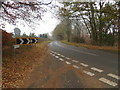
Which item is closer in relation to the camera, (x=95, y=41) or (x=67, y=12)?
(x=67, y=12)

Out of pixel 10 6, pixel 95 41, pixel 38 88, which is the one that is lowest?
pixel 38 88

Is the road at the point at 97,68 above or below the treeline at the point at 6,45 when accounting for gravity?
below

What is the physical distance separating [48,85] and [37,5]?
5507 millimetres

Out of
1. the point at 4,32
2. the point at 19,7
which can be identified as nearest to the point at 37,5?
the point at 19,7

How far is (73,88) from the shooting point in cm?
290

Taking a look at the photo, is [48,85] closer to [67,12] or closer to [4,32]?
[4,32]

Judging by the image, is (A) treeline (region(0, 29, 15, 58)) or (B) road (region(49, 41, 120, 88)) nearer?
(B) road (region(49, 41, 120, 88))

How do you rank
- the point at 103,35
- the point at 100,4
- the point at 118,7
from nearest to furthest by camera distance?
the point at 118,7 < the point at 100,4 < the point at 103,35

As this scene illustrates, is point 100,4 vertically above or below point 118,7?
above

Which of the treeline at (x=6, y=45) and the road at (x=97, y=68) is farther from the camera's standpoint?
the treeline at (x=6, y=45)

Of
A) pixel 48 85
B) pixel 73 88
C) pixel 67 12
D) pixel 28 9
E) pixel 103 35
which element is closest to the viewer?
pixel 73 88

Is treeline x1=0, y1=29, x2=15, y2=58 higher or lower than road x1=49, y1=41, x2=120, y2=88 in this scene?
higher

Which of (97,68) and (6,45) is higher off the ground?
(6,45)

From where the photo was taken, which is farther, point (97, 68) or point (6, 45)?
point (6, 45)
